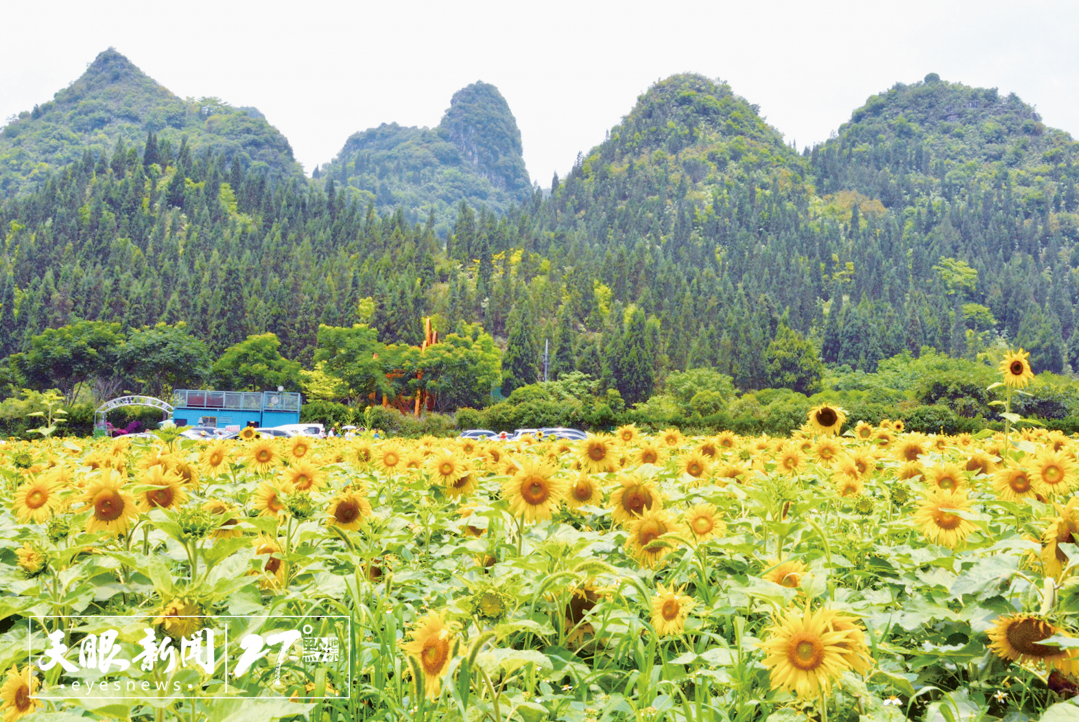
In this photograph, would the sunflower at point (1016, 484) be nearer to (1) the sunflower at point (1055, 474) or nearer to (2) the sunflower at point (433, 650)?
(1) the sunflower at point (1055, 474)

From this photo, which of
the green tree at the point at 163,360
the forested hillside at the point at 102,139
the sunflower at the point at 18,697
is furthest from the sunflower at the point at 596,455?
the forested hillside at the point at 102,139

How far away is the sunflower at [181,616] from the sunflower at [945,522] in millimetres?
2007

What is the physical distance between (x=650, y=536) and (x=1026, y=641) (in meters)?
0.98

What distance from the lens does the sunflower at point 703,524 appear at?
230 centimetres

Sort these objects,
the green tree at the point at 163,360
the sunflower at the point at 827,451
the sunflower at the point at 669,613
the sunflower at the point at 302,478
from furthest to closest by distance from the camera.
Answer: the green tree at the point at 163,360
the sunflower at the point at 827,451
the sunflower at the point at 302,478
the sunflower at the point at 669,613

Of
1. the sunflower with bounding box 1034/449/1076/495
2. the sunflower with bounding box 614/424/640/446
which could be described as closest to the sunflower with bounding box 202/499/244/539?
the sunflower with bounding box 1034/449/1076/495

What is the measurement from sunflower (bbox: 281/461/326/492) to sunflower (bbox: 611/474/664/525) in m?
1.20

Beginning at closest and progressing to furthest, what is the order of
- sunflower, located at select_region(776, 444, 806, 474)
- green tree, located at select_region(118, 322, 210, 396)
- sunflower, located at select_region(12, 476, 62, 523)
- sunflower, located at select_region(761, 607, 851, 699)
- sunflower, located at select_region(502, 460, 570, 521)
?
sunflower, located at select_region(761, 607, 851, 699)
sunflower, located at select_region(502, 460, 570, 521)
sunflower, located at select_region(12, 476, 62, 523)
sunflower, located at select_region(776, 444, 806, 474)
green tree, located at select_region(118, 322, 210, 396)

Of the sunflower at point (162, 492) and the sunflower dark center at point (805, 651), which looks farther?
the sunflower at point (162, 492)

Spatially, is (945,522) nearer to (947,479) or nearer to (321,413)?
(947,479)

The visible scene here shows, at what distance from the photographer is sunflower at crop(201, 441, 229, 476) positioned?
3459 mm

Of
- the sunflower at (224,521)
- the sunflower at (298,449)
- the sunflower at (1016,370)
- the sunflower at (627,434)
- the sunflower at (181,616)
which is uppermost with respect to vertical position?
the sunflower at (1016,370)

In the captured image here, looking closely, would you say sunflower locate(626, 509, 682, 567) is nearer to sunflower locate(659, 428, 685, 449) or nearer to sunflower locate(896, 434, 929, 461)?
sunflower locate(896, 434, 929, 461)

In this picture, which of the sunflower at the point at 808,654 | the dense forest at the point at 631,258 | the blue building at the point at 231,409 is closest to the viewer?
the sunflower at the point at 808,654
